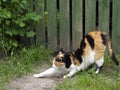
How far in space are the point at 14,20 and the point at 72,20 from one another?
92 centimetres

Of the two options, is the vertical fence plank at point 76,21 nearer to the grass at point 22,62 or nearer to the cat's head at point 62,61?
the grass at point 22,62

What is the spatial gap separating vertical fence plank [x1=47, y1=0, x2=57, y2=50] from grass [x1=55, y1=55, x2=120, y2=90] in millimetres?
1096

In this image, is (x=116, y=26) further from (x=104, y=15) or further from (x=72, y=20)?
(x=72, y=20)

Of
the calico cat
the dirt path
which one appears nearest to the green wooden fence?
the calico cat

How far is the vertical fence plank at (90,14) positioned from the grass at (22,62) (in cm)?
76

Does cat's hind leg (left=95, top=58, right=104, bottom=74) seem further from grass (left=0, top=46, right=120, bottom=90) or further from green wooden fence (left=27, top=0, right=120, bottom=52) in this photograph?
green wooden fence (left=27, top=0, right=120, bottom=52)

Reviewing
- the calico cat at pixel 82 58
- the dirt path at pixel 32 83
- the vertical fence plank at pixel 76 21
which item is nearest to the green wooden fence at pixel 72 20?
the vertical fence plank at pixel 76 21

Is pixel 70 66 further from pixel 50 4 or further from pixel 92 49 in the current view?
pixel 50 4

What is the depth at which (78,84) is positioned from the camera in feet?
18.0

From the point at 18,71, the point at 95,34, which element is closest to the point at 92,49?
the point at 95,34

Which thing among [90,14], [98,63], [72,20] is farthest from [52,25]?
[98,63]

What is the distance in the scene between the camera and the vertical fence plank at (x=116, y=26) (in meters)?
6.48

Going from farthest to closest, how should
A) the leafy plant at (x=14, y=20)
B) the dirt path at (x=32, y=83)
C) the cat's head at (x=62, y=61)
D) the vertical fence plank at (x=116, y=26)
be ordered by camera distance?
1. the vertical fence plank at (x=116, y=26)
2. the leafy plant at (x=14, y=20)
3. the cat's head at (x=62, y=61)
4. the dirt path at (x=32, y=83)

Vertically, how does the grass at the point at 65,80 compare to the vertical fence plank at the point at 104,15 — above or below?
below
